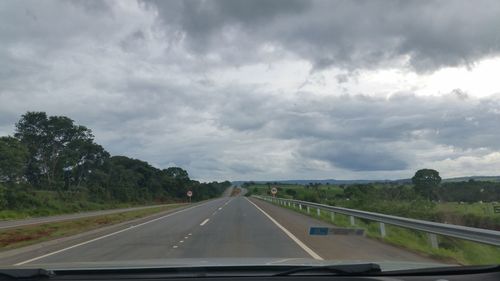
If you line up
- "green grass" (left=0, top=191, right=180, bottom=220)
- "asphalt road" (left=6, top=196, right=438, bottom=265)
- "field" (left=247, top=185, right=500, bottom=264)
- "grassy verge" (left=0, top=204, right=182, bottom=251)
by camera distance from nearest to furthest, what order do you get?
"asphalt road" (left=6, top=196, right=438, bottom=265)
"field" (left=247, top=185, right=500, bottom=264)
"grassy verge" (left=0, top=204, right=182, bottom=251)
"green grass" (left=0, top=191, right=180, bottom=220)

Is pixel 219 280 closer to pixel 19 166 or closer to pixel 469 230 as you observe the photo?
pixel 469 230

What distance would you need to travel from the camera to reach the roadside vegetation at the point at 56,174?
6109 cm

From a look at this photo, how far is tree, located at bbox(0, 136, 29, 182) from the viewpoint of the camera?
2473 inches

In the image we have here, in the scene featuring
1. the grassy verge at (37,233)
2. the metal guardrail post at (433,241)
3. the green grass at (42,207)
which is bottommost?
the metal guardrail post at (433,241)

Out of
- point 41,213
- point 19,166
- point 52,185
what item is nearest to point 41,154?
point 52,185

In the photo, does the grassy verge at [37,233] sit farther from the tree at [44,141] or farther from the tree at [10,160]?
the tree at [44,141]

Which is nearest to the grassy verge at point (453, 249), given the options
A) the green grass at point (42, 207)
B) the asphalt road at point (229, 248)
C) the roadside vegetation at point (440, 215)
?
the roadside vegetation at point (440, 215)

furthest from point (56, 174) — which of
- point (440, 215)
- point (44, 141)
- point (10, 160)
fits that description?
point (440, 215)

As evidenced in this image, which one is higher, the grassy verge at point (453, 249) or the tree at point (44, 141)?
the tree at point (44, 141)

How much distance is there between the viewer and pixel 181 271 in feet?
14.6

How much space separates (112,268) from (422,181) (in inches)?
2223

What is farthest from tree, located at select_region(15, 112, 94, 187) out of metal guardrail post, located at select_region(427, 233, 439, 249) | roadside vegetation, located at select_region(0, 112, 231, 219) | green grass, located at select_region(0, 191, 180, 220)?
metal guardrail post, located at select_region(427, 233, 439, 249)

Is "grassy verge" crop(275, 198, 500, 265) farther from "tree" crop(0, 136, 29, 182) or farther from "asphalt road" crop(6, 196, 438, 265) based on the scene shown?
A: "tree" crop(0, 136, 29, 182)

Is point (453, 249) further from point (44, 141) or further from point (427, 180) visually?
point (44, 141)
